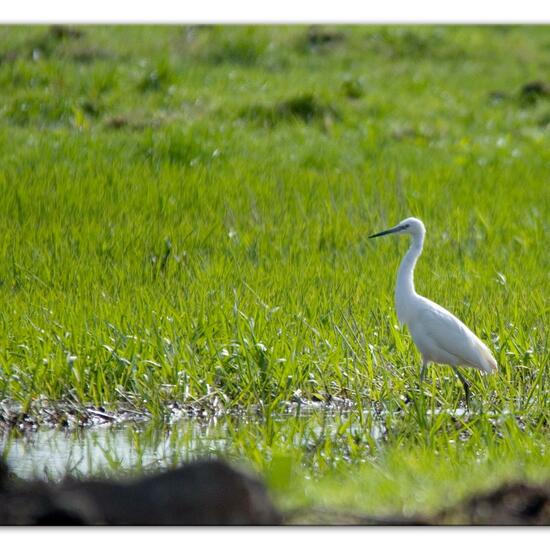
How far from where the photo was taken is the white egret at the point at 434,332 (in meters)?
6.22

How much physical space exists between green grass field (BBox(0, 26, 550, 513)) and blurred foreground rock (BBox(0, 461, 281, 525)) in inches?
15.5

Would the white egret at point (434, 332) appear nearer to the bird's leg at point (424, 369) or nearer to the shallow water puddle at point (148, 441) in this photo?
the bird's leg at point (424, 369)

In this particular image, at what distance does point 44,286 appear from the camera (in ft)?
24.5

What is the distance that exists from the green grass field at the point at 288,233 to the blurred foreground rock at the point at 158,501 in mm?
395

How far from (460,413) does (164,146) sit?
470 centimetres

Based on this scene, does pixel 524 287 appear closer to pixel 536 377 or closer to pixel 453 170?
pixel 536 377

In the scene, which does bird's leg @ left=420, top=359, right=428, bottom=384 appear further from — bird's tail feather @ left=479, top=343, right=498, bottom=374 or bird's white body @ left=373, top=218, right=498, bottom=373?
bird's tail feather @ left=479, top=343, right=498, bottom=374

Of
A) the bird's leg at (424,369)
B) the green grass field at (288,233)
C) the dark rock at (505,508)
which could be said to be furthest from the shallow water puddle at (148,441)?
the dark rock at (505,508)

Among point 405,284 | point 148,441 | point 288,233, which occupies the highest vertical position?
point 288,233

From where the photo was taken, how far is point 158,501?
167 inches

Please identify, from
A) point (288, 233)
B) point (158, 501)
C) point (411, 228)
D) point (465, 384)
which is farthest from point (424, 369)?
point (158, 501)

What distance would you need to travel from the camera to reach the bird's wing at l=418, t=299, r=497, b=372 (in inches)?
244

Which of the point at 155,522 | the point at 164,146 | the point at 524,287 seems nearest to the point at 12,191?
the point at 164,146

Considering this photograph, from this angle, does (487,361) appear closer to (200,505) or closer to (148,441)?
(148,441)
